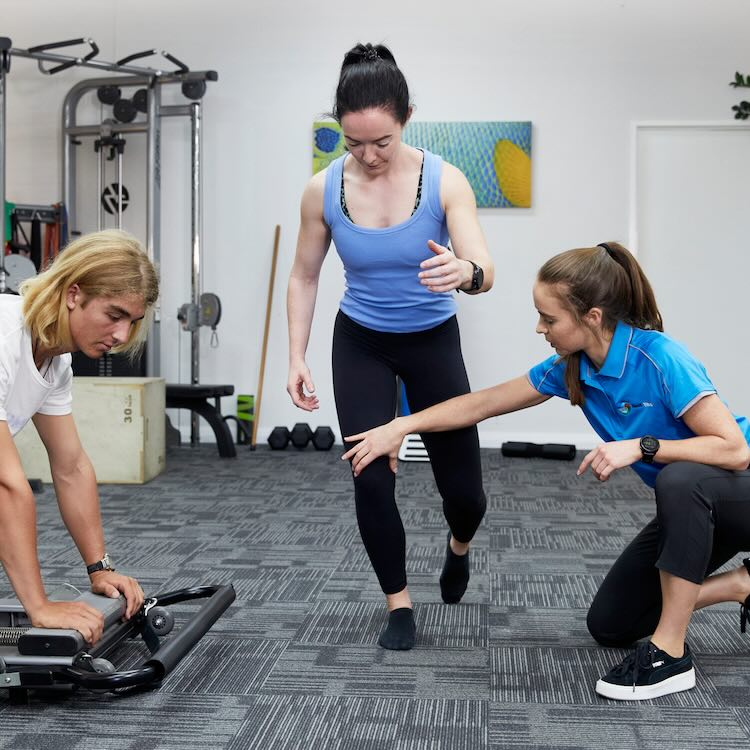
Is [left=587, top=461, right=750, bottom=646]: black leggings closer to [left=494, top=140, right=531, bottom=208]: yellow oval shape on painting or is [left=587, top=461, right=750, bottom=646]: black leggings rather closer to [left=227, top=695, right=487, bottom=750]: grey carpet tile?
[left=227, top=695, right=487, bottom=750]: grey carpet tile

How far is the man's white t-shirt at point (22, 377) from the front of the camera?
5.49 ft

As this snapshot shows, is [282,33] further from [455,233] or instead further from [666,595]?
[666,595]

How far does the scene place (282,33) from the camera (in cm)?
561

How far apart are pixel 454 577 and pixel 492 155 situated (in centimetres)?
354

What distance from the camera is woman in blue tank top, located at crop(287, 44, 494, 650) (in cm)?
199

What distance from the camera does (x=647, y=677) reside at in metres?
1.80

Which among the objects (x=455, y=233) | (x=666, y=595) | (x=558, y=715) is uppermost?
(x=455, y=233)

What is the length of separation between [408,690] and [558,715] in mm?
294

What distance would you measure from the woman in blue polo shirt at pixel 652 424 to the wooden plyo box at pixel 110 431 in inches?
95.2

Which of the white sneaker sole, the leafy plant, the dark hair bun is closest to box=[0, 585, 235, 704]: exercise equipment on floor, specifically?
the white sneaker sole

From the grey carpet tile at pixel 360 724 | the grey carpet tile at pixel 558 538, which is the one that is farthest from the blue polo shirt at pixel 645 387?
the grey carpet tile at pixel 558 538

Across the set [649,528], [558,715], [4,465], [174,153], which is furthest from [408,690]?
[174,153]

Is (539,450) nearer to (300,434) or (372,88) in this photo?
(300,434)

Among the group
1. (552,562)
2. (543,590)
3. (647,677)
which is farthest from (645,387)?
(552,562)
